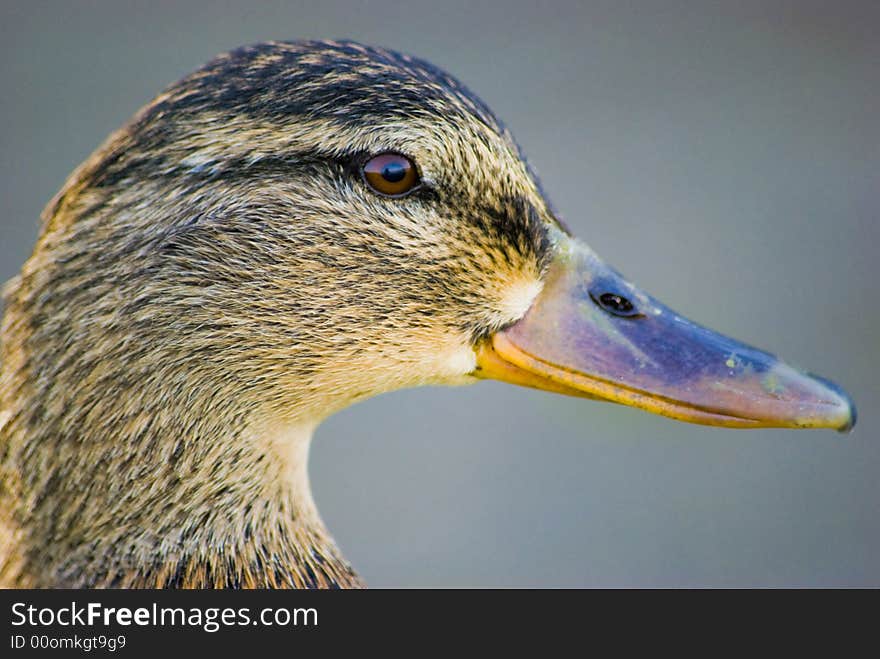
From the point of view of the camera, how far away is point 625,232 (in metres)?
5.55

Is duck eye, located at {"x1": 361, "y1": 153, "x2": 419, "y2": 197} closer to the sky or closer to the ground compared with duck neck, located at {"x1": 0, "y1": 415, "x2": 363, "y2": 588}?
closer to the sky

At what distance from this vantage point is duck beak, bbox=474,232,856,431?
1.96m

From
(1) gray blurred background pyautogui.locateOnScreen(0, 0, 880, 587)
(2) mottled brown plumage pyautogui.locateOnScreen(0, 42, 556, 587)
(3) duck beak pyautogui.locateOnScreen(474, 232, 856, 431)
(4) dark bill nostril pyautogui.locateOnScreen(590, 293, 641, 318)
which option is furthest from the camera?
(1) gray blurred background pyautogui.locateOnScreen(0, 0, 880, 587)

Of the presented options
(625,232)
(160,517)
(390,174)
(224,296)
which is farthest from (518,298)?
(625,232)

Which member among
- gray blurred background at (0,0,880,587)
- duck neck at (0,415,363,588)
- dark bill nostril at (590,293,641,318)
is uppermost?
gray blurred background at (0,0,880,587)

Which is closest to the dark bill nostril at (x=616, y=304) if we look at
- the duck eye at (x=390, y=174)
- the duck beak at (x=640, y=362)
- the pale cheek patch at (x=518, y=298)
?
the duck beak at (x=640, y=362)

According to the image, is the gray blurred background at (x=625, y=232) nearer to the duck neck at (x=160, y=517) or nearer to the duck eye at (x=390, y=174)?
the duck neck at (x=160, y=517)

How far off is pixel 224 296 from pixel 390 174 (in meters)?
0.38

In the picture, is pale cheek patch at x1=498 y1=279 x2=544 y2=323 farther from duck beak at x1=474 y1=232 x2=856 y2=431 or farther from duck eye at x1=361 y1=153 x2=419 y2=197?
duck eye at x1=361 y1=153 x2=419 y2=197

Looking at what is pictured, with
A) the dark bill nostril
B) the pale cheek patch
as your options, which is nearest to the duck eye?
the pale cheek patch

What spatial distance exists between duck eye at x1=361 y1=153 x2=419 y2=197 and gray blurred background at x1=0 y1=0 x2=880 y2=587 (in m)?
3.01

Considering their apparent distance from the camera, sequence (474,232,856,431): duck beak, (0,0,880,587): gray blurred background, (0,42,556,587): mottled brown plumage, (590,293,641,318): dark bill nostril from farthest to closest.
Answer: (0,0,880,587): gray blurred background
(590,293,641,318): dark bill nostril
(474,232,856,431): duck beak
(0,42,556,587): mottled brown plumage

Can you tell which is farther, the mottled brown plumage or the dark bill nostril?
the dark bill nostril

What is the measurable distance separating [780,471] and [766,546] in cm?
39
